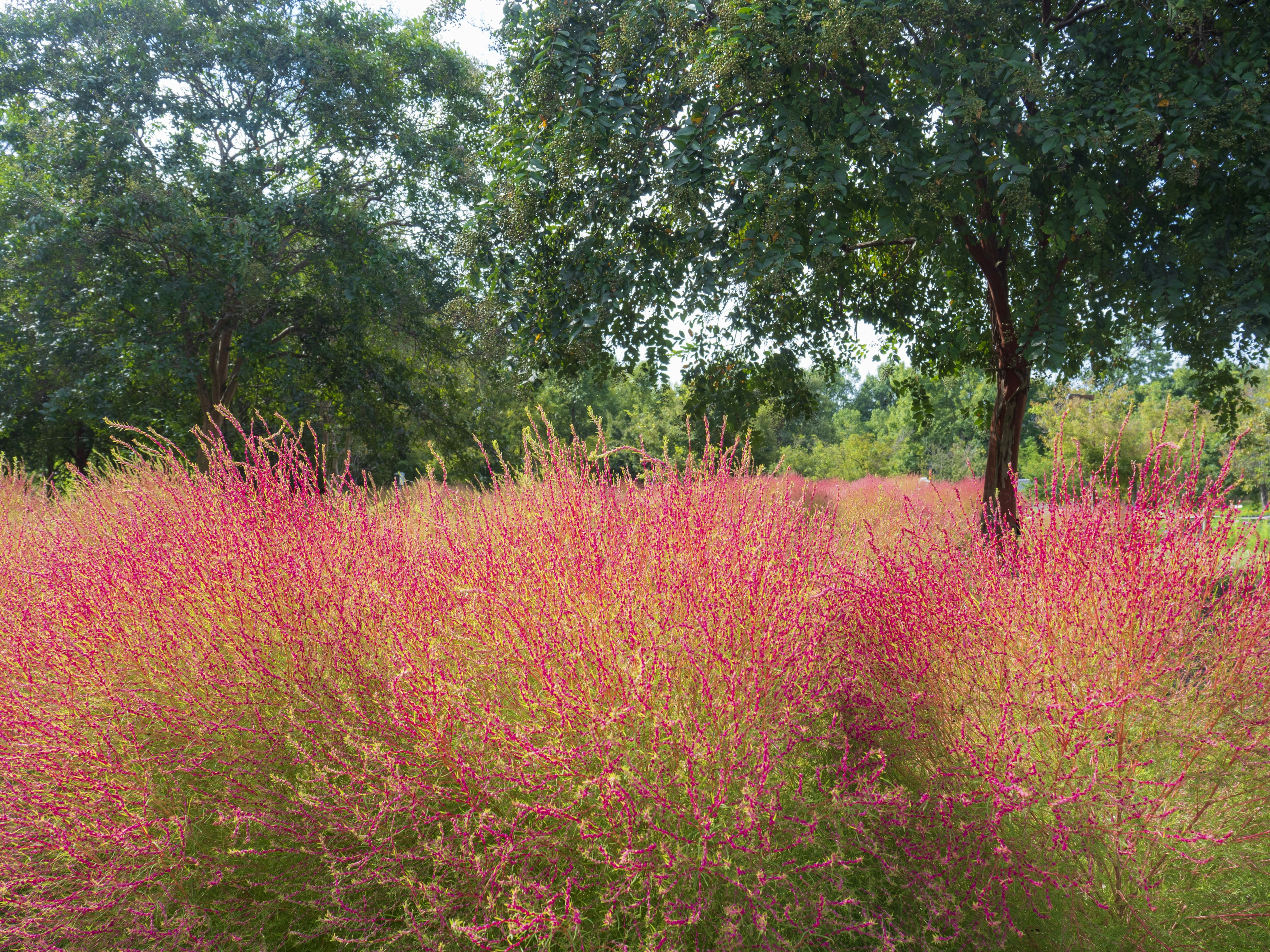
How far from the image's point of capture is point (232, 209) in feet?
39.2

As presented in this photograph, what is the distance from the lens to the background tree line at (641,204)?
13.7 feet

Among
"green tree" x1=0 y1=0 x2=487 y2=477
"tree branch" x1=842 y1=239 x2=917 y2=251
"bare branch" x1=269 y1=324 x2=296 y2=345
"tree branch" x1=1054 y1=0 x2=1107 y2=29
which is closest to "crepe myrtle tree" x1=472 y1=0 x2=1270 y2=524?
"tree branch" x1=1054 y1=0 x2=1107 y2=29

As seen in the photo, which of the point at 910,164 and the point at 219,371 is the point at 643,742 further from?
the point at 219,371

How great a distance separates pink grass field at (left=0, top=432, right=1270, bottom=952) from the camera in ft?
7.16

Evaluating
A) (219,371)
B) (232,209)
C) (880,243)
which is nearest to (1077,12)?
(880,243)

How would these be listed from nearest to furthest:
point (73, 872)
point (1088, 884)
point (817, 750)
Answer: point (1088, 884), point (73, 872), point (817, 750)

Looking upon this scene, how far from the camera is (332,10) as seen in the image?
43.6ft

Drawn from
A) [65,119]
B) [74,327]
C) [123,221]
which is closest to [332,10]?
[65,119]

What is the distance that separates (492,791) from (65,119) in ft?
48.7

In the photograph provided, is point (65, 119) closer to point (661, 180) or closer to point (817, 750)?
point (661, 180)

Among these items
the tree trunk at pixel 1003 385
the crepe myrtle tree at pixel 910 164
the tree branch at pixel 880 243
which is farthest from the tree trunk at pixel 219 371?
the tree trunk at pixel 1003 385

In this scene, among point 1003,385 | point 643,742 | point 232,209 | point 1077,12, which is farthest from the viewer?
point 232,209

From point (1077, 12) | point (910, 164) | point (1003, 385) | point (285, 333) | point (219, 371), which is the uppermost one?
point (1077, 12)

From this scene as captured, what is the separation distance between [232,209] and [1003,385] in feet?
38.9
